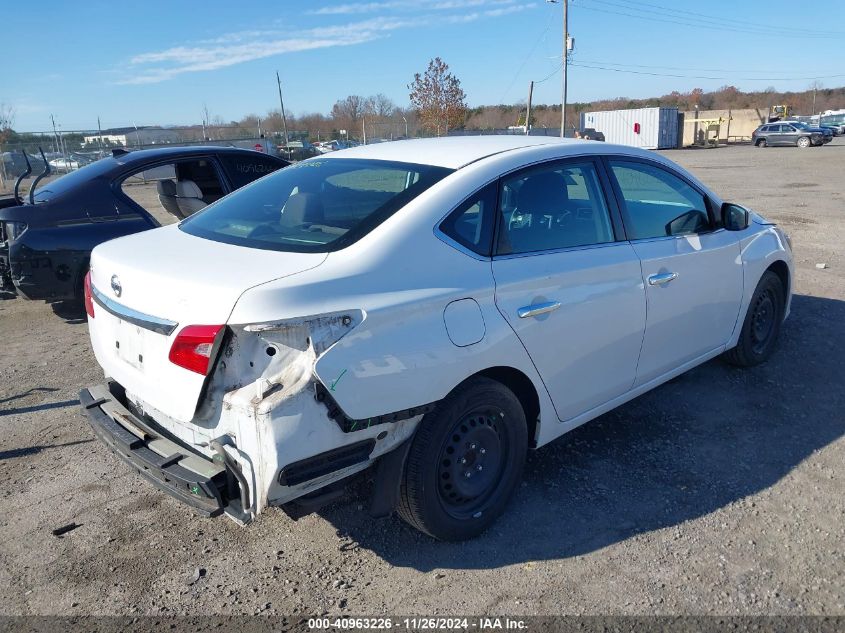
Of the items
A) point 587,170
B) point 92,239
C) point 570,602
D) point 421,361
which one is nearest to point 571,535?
point 570,602

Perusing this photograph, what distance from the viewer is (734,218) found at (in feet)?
14.0

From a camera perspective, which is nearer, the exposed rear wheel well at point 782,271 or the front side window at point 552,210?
the front side window at point 552,210

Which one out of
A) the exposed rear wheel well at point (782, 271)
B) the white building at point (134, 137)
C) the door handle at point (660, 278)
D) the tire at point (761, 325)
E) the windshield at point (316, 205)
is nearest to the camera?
the windshield at point (316, 205)

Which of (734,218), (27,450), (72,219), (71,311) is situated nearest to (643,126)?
(71,311)

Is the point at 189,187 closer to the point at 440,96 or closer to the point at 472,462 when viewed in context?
the point at 472,462

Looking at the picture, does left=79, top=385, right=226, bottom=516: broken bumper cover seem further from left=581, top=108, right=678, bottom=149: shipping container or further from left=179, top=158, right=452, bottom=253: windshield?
left=581, top=108, right=678, bottom=149: shipping container

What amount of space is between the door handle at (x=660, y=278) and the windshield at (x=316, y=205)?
4.39 ft

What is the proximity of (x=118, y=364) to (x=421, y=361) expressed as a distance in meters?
1.40

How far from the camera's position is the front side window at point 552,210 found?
3121 millimetres

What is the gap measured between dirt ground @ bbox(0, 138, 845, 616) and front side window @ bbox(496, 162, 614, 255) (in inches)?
50.4

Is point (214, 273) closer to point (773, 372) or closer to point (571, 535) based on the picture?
point (571, 535)

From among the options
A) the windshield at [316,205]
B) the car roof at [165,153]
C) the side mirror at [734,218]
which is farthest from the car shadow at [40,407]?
the side mirror at [734,218]

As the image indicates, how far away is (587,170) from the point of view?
3.57m

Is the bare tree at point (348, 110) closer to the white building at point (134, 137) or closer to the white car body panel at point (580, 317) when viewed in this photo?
the white building at point (134, 137)
